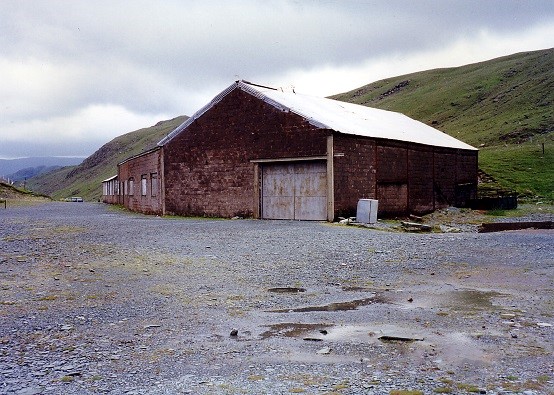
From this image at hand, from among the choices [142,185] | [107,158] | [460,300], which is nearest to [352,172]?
[460,300]

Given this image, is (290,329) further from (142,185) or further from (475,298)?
(142,185)

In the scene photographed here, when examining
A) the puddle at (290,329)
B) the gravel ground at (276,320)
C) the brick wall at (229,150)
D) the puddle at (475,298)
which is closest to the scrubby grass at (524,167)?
the brick wall at (229,150)


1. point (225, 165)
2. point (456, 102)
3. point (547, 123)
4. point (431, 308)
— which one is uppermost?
point (456, 102)

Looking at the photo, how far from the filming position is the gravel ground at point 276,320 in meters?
4.86

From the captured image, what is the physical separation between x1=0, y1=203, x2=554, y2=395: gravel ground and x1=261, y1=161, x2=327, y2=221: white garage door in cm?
925

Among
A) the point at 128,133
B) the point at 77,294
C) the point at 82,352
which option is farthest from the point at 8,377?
the point at 128,133

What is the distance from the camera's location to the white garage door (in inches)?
894

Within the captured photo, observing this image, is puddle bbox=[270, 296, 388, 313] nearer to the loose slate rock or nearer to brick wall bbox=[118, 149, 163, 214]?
the loose slate rock

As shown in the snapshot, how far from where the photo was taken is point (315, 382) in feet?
15.6

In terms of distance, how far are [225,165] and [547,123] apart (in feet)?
147

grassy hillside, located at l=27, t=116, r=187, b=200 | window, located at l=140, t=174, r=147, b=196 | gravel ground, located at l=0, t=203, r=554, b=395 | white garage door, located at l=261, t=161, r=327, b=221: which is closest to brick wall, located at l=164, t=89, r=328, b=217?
white garage door, located at l=261, t=161, r=327, b=221

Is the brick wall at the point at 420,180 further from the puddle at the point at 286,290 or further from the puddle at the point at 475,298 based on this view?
the puddle at the point at 286,290

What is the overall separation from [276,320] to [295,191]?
16.7 metres

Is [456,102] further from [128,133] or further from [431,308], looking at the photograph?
[128,133]
